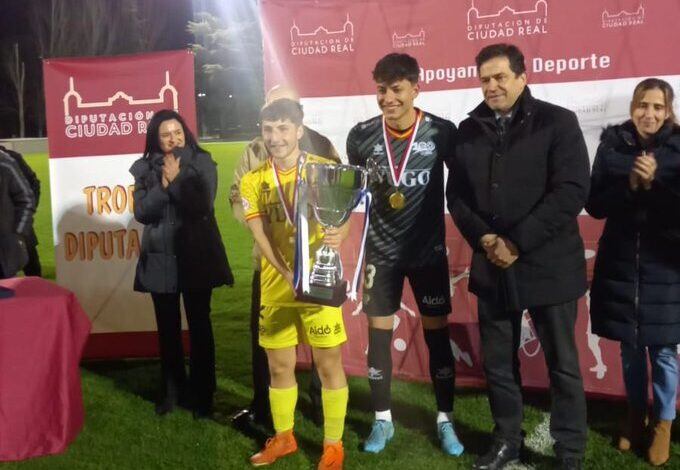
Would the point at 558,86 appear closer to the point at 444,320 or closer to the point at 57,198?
the point at 444,320

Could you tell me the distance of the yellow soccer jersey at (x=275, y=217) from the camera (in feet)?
9.20

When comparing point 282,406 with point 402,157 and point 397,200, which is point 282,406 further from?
point 402,157

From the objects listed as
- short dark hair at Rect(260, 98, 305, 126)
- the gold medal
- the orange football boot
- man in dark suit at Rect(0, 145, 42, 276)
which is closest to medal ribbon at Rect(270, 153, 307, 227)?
short dark hair at Rect(260, 98, 305, 126)

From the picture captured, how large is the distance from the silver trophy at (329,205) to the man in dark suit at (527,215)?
1.51 feet

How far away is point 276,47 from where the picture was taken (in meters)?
3.72

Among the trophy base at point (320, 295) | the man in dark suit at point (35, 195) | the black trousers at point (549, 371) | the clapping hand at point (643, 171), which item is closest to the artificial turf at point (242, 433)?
the black trousers at point (549, 371)

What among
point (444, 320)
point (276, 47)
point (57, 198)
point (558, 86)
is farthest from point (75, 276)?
point (558, 86)

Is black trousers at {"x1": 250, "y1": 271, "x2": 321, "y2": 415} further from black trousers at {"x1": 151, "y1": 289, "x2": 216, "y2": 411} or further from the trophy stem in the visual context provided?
the trophy stem

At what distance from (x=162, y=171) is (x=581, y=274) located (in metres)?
1.96

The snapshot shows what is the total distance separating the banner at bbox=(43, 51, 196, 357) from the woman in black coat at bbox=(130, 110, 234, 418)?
653mm

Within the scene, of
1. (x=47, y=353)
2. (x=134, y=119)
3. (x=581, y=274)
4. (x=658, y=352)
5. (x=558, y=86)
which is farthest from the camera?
(x=134, y=119)

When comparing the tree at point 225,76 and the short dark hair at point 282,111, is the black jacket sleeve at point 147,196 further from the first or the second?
the tree at point 225,76

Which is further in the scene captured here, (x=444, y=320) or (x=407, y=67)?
(x=444, y=320)

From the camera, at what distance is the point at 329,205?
2.63m
